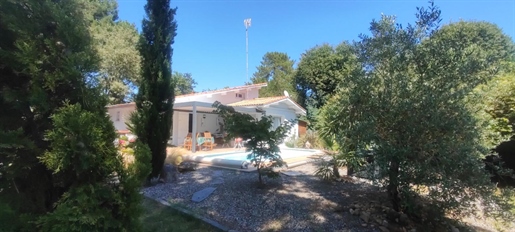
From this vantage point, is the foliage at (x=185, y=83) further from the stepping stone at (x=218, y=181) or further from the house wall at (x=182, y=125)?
the stepping stone at (x=218, y=181)

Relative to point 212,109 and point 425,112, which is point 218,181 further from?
point 212,109

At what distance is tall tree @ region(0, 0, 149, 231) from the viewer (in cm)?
197

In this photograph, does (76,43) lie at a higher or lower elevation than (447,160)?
higher

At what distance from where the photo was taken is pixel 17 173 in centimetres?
206

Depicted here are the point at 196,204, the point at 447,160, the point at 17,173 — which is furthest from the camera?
the point at 196,204

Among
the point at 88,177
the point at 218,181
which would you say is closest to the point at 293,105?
the point at 218,181

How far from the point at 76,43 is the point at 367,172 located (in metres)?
4.85

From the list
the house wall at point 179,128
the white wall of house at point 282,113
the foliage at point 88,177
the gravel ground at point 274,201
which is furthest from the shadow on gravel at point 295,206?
the white wall of house at point 282,113

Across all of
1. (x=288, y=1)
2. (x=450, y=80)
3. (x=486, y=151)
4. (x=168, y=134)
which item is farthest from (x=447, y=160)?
(x=288, y=1)

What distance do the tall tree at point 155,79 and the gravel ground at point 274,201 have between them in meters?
1.54

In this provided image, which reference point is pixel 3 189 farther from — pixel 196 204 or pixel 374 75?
pixel 374 75

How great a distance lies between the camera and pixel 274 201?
587 centimetres

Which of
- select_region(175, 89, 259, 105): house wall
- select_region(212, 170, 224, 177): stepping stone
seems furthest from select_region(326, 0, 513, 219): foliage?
select_region(175, 89, 259, 105): house wall

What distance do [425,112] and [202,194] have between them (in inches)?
208
